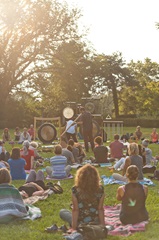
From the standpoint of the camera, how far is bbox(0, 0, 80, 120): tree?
4644cm

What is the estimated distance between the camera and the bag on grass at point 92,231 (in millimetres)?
6746

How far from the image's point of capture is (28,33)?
4684cm

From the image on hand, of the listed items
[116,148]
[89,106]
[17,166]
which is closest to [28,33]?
[89,106]

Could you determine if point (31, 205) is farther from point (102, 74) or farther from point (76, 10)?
point (102, 74)

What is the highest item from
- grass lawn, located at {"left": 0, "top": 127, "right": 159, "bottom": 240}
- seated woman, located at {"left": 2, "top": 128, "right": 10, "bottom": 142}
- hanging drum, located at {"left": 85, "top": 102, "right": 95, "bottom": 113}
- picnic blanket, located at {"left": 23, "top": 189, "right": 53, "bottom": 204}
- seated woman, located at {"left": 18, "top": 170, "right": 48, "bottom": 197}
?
hanging drum, located at {"left": 85, "top": 102, "right": 95, "bottom": 113}

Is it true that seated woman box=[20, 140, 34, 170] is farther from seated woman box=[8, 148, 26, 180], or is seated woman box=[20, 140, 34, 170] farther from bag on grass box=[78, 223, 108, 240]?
bag on grass box=[78, 223, 108, 240]

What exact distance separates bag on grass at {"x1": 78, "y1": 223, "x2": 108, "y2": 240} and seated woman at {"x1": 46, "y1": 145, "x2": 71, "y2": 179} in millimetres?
5735

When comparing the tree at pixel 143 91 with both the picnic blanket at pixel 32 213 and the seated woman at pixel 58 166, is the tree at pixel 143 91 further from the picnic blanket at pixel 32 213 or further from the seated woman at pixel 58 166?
the picnic blanket at pixel 32 213

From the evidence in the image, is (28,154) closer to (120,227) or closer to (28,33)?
(120,227)

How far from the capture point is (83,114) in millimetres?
21031

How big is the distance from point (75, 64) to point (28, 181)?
126 ft

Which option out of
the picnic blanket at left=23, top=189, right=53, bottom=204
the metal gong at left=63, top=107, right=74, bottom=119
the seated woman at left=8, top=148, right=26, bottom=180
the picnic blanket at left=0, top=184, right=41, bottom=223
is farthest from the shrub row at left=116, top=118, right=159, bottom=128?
the picnic blanket at left=0, top=184, right=41, bottom=223

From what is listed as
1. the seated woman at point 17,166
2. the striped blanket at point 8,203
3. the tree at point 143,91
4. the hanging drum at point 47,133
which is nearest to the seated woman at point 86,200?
the striped blanket at point 8,203

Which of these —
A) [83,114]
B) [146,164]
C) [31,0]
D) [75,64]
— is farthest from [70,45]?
[146,164]
